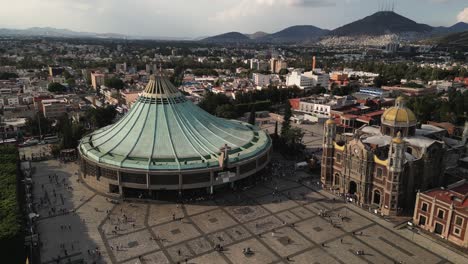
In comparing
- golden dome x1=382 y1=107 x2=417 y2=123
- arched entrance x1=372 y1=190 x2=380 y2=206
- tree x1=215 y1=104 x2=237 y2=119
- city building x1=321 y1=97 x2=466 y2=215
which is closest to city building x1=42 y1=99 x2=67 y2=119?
tree x1=215 y1=104 x2=237 y2=119

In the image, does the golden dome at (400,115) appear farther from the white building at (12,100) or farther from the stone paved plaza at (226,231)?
the white building at (12,100)

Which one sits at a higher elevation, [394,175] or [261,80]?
[261,80]

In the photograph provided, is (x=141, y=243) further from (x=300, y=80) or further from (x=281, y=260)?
(x=300, y=80)

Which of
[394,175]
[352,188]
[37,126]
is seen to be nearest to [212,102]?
[37,126]

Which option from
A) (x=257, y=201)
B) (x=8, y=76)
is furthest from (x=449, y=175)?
(x=8, y=76)

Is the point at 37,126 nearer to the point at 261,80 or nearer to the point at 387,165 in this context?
the point at 387,165

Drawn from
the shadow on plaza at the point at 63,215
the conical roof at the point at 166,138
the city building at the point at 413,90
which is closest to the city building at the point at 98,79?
the shadow on plaza at the point at 63,215

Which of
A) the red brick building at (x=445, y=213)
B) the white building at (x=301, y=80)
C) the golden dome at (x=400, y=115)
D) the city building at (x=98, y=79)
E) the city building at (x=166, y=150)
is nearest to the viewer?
the red brick building at (x=445, y=213)
